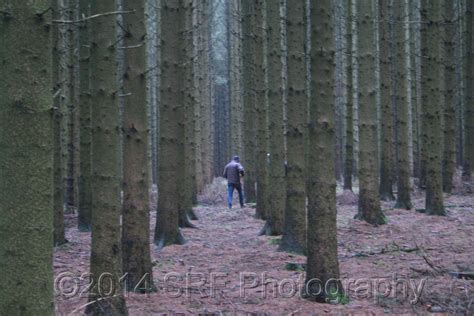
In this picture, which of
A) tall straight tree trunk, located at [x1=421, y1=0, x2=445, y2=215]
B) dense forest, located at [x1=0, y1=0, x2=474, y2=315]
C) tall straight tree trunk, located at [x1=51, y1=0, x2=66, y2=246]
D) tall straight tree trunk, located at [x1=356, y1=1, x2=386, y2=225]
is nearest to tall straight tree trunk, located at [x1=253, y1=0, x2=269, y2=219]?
dense forest, located at [x1=0, y1=0, x2=474, y2=315]

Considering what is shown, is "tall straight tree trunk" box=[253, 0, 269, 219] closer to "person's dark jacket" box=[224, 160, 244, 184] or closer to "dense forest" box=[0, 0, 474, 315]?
"dense forest" box=[0, 0, 474, 315]

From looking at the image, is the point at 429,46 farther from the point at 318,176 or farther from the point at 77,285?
the point at 77,285

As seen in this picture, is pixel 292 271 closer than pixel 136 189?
No

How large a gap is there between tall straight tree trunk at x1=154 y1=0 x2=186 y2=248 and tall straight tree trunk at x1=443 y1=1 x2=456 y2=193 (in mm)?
8399

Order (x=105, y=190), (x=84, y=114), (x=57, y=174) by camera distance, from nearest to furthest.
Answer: (x=105, y=190)
(x=57, y=174)
(x=84, y=114)

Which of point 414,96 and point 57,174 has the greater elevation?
point 414,96

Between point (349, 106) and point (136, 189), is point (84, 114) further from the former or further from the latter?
point (349, 106)

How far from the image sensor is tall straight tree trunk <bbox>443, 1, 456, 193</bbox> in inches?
610

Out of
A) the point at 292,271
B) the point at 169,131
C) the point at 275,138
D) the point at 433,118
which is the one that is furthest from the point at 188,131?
the point at 292,271

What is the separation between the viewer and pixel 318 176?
244 inches

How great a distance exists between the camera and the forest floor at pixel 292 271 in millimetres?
5992

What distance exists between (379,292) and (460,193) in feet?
41.8

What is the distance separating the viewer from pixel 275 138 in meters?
11.2

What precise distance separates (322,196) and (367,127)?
18.7 feet
